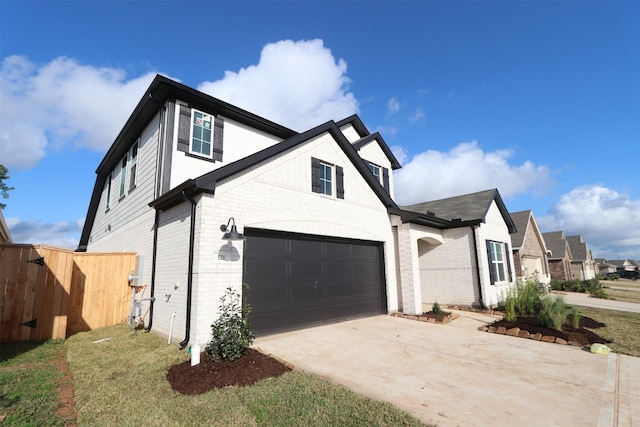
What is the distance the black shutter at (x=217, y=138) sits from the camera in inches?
387

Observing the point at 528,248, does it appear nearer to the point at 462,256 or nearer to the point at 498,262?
the point at 498,262

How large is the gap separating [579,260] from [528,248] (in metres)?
25.2

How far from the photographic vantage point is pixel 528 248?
932 inches

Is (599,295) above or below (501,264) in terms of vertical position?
below

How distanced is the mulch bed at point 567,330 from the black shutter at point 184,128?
10786mm

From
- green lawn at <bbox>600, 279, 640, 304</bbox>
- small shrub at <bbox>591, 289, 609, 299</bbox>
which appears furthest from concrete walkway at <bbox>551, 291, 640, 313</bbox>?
small shrub at <bbox>591, 289, 609, 299</bbox>

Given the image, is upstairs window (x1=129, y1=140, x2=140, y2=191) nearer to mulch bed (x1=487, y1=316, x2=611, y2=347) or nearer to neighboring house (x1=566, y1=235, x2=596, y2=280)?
mulch bed (x1=487, y1=316, x2=611, y2=347)

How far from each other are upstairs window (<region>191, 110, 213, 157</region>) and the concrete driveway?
19.9 feet

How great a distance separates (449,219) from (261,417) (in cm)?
1324

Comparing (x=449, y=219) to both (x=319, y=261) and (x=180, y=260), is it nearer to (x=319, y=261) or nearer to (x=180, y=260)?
(x=319, y=261)

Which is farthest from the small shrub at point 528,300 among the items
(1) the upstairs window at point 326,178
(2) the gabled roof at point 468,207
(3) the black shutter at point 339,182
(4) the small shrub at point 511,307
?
(1) the upstairs window at point 326,178

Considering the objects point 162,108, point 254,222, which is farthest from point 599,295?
point 162,108

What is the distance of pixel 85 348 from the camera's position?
6.89 metres

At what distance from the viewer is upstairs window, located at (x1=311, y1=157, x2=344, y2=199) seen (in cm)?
949
